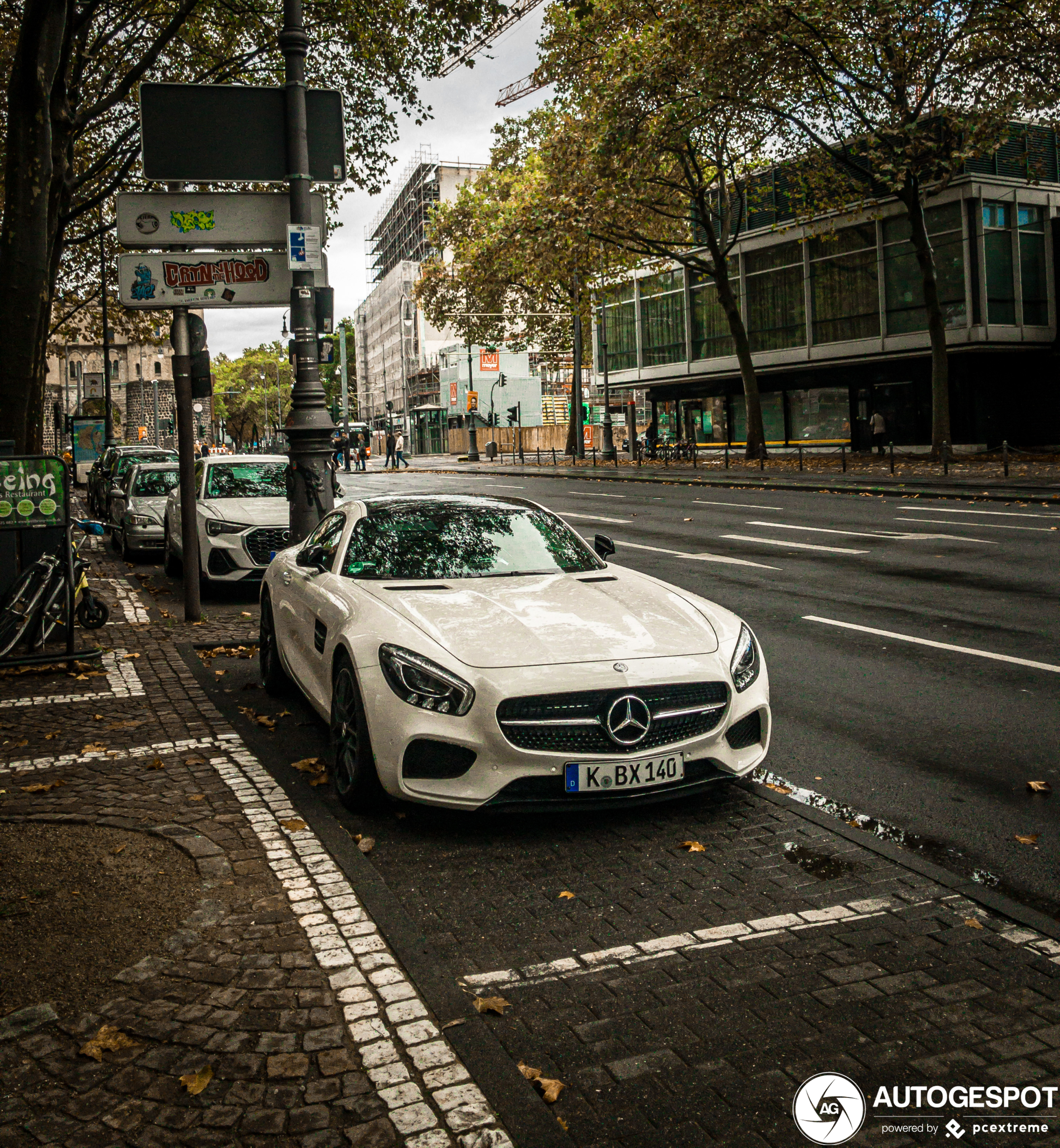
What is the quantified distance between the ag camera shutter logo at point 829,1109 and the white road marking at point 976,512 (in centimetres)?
1625

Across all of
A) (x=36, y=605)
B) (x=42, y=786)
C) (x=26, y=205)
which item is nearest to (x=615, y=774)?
(x=42, y=786)

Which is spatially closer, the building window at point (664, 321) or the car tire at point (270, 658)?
the car tire at point (270, 658)

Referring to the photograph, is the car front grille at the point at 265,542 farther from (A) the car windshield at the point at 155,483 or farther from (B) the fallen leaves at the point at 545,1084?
(B) the fallen leaves at the point at 545,1084

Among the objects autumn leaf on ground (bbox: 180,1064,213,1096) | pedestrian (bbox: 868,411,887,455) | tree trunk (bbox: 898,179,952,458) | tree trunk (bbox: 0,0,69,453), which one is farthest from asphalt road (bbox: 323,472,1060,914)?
pedestrian (bbox: 868,411,887,455)

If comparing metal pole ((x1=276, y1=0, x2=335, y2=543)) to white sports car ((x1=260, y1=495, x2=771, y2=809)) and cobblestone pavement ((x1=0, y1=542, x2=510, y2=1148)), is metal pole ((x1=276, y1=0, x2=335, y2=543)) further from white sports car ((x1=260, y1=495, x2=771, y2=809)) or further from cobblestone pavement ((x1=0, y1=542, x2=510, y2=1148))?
cobblestone pavement ((x1=0, y1=542, x2=510, y2=1148))

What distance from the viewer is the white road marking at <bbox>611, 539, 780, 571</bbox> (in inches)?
544

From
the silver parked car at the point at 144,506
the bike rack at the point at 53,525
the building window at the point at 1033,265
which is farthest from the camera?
the building window at the point at 1033,265

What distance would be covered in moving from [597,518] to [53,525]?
1331 cm

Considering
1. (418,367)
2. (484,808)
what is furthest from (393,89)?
(418,367)

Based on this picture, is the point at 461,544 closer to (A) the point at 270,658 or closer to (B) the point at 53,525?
(A) the point at 270,658

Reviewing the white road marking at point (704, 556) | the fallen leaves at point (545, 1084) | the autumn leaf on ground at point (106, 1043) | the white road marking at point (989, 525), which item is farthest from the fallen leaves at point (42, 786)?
the white road marking at point (989, 525)

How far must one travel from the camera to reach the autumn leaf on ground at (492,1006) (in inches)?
132

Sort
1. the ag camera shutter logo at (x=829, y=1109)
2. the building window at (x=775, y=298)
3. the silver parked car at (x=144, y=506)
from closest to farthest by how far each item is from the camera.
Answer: the ag camera shutter logo at (x=829, y=1109) → the silver parked car at (x=144, y=506) → the building window at (x=775, y=298)

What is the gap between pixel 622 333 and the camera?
53.2 metres
